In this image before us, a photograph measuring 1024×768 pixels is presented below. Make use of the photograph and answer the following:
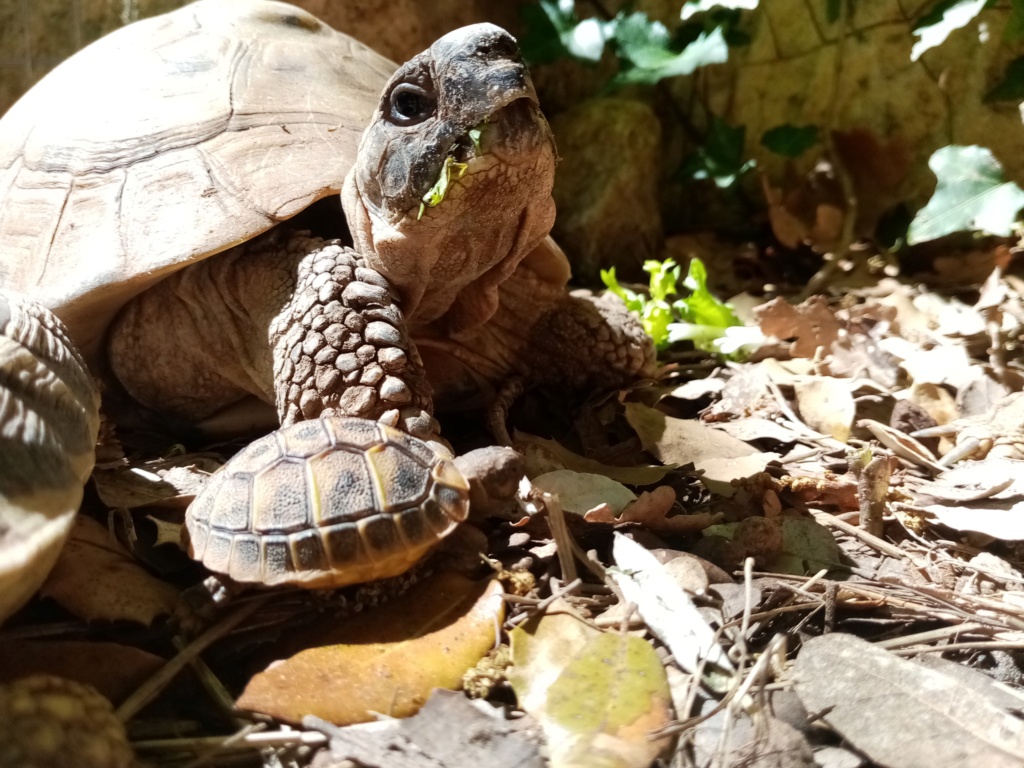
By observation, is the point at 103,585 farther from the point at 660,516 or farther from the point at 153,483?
the point at 660,516

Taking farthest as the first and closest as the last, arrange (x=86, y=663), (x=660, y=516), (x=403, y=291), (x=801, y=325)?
(x=801, y=325) → (x=403, y=291) → (x=660, y=516) → (x=86, y=663)

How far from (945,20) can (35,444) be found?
3.44 meters

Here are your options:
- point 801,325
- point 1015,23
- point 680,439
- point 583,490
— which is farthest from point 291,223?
point 1015,23

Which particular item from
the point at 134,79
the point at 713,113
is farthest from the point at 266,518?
the point at 713,113

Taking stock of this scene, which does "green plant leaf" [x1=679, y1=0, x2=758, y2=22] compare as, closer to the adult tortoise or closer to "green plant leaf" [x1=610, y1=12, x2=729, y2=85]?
"green plant leaf" [x1=610, y1=12, x2=729, y2=85]

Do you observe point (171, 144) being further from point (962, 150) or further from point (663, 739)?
point (962, 150)

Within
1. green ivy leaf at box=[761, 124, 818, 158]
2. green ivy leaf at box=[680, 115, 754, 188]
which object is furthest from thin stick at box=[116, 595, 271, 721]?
green ivy leaf at box=[761, 124, 818, 158]

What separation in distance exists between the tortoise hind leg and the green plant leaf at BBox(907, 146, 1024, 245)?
9.57 ft

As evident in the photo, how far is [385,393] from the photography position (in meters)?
1.84

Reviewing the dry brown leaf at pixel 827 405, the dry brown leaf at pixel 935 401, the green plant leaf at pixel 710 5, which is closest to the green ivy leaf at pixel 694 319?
the dry brown leaf at pixel 827 405

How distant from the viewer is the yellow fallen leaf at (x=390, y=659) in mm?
1319

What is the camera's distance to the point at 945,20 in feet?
10.4

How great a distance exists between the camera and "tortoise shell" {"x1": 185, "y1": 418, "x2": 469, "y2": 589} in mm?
1423

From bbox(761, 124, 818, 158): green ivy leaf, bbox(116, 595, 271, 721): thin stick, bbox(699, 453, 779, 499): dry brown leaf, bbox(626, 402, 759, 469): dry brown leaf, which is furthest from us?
bbox(761, 124, 818, 158): green ivy leaf
